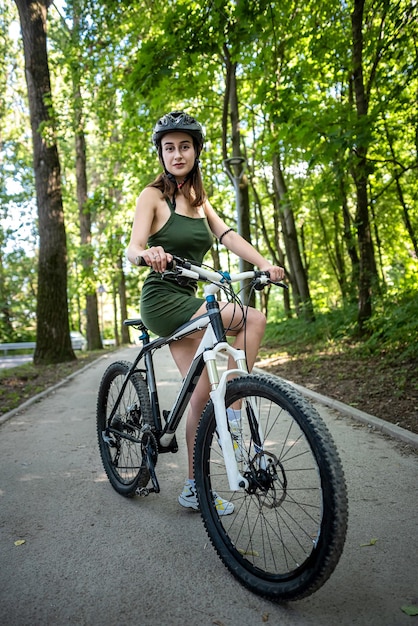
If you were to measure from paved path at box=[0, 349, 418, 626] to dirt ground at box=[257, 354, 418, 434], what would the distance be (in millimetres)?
1063

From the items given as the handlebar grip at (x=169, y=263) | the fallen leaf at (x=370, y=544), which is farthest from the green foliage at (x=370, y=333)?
the handlebar grip at (x=169, y=263)

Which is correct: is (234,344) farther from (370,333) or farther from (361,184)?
(370,333)

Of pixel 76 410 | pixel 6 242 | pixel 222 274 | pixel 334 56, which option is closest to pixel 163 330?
pixel 222 274

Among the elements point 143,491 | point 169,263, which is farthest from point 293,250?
point 169,263

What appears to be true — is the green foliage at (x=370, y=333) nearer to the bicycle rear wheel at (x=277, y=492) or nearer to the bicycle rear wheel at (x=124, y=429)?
the bicycle rear wheel at (x=124, y=429)

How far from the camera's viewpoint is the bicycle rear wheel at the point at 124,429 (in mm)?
3063

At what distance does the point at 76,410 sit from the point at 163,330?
4.33m

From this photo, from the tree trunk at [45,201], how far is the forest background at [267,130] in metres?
0.03

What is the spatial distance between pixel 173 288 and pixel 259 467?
1.15 metres

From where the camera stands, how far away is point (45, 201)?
12078 millimetres

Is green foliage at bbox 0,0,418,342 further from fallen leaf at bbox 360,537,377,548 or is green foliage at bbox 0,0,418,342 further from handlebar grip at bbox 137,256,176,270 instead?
fallen leaf at bbox 360,537,377,548

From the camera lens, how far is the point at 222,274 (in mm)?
2473

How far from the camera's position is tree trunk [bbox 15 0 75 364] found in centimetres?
1166

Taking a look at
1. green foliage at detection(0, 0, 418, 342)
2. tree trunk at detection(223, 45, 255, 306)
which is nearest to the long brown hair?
green foliage at detection(0, 0, 418, 342)
